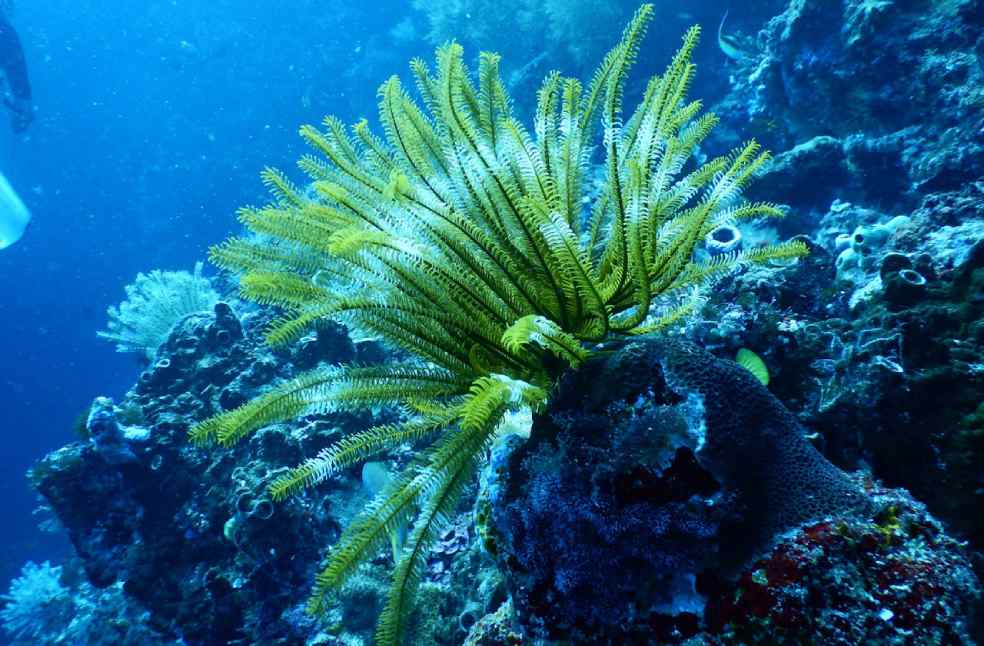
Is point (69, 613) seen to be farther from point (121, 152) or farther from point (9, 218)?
point (121, 152)

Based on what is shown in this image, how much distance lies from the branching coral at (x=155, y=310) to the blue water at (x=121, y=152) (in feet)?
72.3

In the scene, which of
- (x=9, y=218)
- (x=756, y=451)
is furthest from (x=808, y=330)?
(x=9, y=218)

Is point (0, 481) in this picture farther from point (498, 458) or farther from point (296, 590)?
point (498, 458)

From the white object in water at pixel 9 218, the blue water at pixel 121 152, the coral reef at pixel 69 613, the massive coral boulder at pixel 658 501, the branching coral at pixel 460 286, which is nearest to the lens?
the massive coral boulder at pixel 658 501

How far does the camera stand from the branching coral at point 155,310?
34.2ft

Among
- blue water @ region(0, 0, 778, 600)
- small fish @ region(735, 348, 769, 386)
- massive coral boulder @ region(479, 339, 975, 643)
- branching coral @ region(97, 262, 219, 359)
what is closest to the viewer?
massive coral boulder @ region(479, 339, 975, 643)

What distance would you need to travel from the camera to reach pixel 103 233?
3934 centimetres

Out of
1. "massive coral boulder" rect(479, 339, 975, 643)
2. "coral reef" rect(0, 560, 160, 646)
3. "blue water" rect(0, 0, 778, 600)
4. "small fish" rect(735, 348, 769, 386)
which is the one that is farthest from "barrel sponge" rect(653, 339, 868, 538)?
"blue water" rect(0, 0, 778, 600)

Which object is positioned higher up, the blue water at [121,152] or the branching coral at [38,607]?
the blue water at [121,152]

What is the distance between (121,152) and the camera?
130 ft

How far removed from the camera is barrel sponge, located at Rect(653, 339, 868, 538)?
6.45 feet

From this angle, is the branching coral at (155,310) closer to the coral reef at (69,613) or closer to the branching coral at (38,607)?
the coral reef at (69,613)

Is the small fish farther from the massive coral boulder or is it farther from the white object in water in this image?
the white object in water

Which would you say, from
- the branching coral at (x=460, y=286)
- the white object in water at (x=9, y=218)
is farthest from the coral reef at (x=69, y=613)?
the white object in water at (x=9, y=218)
